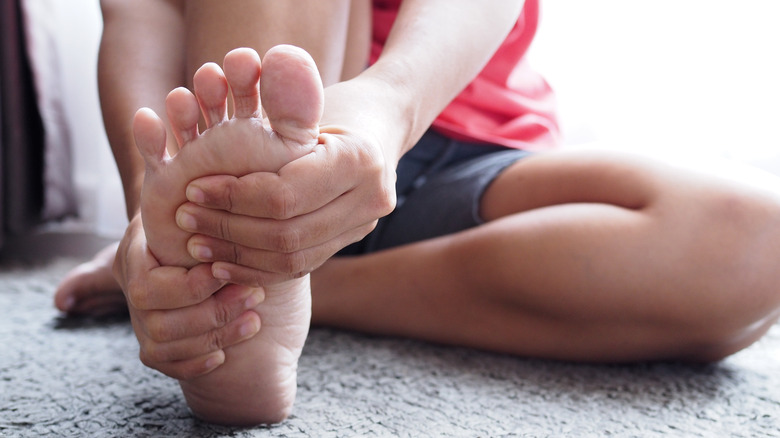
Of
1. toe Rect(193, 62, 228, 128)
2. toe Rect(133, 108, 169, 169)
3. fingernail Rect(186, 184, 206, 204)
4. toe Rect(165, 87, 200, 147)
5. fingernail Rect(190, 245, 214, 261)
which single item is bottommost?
fingernail Rect(190, 245, 214, 261)

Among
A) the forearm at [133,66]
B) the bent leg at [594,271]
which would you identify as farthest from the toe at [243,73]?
the bent leg at [594,271]

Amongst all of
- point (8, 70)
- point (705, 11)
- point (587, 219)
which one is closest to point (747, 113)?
point (705, 11)

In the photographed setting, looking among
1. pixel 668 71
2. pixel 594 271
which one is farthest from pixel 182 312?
pixel 668 71

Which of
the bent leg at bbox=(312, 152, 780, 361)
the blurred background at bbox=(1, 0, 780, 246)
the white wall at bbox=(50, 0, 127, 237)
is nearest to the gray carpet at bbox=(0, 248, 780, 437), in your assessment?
the bent leg at bbox=(312, 152, 780, 361)

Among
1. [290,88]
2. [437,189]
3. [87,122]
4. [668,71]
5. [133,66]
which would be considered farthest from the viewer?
[87,122]

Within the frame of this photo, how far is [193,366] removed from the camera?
471 millimetres

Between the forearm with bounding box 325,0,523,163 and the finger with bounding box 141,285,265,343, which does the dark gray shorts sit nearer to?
the forearm with bounding box 325,0,523,163

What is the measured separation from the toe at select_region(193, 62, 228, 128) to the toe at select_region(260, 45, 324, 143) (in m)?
0.03

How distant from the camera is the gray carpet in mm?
508

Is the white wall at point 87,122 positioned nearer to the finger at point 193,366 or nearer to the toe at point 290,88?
the finger at point 193,366

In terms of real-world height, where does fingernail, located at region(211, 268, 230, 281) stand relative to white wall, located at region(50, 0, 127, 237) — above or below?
above

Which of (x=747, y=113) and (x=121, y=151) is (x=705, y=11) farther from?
(x=121, y=151)

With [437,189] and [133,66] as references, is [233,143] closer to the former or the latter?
[133,66]

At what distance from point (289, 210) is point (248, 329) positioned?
4.8 inches
